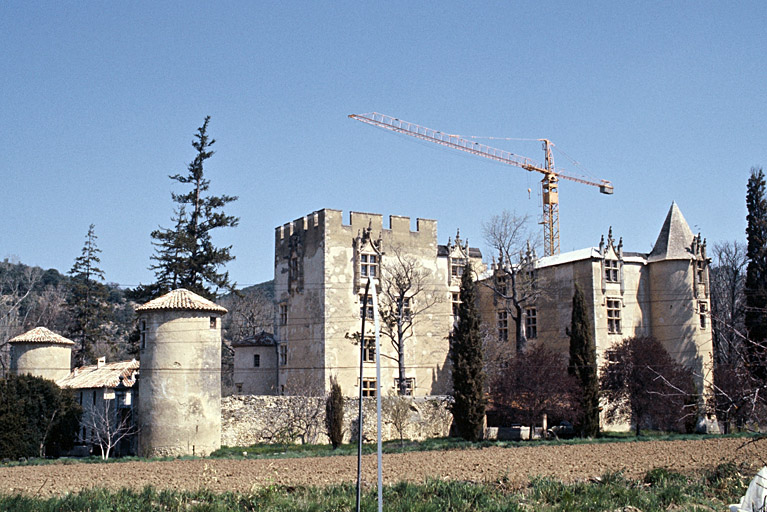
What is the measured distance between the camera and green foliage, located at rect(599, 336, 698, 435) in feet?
130

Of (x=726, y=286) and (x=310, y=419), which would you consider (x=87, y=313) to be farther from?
(x=726, y=286)

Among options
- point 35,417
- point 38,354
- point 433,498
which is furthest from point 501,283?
point 433,498

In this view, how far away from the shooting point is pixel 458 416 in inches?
1554

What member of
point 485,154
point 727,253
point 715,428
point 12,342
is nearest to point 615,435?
point 715,428

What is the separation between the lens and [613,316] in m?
44.6

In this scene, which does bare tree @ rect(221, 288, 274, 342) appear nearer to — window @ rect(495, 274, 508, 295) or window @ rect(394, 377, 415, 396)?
window @ rect(394, 377, 415, 396)

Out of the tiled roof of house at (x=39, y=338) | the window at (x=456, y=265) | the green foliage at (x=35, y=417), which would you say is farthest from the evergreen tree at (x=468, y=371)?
the tiled roof of house at (x=39, y=338)

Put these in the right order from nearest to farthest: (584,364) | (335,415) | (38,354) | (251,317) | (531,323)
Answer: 1. (335,415)
2. (38,354)
3. (584,364)
4. (531,323)
5. (251,317)

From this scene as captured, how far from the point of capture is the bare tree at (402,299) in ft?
147

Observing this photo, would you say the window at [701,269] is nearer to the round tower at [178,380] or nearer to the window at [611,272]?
the window at [611,272]

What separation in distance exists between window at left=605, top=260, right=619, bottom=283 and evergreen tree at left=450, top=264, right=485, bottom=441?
8.92 m

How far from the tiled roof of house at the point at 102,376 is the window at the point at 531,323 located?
22607 mm

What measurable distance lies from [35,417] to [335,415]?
44.7 ft

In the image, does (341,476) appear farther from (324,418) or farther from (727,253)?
(727,253)
